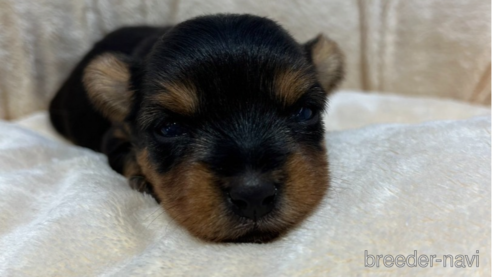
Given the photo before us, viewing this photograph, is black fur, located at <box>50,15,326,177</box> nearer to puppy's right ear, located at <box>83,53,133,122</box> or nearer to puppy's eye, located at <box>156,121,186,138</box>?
puppy's eye, located at <box>156,121,186,138</box>

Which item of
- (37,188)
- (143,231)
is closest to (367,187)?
(143,231)

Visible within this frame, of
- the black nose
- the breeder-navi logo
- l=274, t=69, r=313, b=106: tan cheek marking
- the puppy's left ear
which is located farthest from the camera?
the puppy's left ear

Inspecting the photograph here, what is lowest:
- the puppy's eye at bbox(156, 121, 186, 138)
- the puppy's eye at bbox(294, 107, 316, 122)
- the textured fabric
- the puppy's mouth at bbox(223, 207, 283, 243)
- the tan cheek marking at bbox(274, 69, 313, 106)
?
the textured fabric

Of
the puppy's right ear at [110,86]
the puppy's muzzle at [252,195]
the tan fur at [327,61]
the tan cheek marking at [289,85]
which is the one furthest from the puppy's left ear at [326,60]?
the puppy's muzzle at [252,195]

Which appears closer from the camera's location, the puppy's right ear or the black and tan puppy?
the black and tan puppy

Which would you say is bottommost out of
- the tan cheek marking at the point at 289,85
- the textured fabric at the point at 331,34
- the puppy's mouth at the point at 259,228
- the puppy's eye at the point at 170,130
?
the textured fabric at the point at 331,34

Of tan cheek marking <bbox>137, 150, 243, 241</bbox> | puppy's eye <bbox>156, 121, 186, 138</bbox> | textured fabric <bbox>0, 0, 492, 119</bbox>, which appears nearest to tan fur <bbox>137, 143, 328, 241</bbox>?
tan cheek marking <bbox>137, 150, 243, 241</bbox>

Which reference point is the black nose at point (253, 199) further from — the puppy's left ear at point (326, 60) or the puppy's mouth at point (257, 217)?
the puppy's left ear at point (326, 60)
